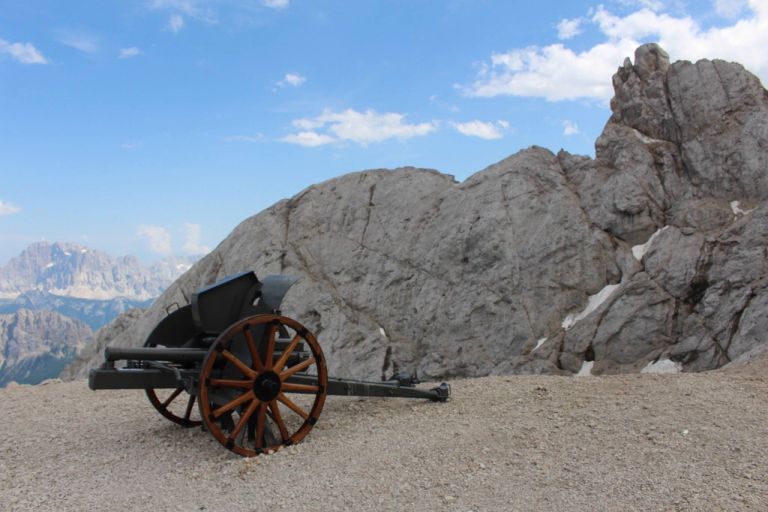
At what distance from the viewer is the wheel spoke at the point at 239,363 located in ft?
24.7

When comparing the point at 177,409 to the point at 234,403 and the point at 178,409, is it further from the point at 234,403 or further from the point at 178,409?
the point at 234,403

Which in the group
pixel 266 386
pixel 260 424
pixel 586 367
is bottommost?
pixel 586 367

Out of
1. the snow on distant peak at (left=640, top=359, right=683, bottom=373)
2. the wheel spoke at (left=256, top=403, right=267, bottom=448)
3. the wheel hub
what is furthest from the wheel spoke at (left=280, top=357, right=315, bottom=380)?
the snow on distant peak at (left=640, top=359, right=683, bottom=373)

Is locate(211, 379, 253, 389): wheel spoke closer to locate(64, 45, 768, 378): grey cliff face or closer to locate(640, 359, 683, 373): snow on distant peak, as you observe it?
locate(640, 359, 683, 373): snow on distant peak

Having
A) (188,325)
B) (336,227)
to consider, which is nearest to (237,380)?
(188,325)

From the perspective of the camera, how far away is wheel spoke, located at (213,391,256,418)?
24.5 feet

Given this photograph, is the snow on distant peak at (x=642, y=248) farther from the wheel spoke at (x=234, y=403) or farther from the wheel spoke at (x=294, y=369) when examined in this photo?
the wheel spoke at (x=234, y=403)

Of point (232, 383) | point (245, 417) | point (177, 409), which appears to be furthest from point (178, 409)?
point (232, 383)

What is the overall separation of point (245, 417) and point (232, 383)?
1.56ft

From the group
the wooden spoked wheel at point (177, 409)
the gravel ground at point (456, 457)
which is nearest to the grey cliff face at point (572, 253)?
the gravel ground at point (456, 457)

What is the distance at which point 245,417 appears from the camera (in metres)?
7.69

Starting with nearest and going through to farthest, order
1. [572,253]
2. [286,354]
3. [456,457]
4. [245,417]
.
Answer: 1. [456,457]
2. [245,417]
3. [286,354]
4. [572,253]

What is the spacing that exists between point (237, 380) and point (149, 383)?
118 centimetres

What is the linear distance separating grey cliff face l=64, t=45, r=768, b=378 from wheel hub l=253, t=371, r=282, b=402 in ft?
55.6
